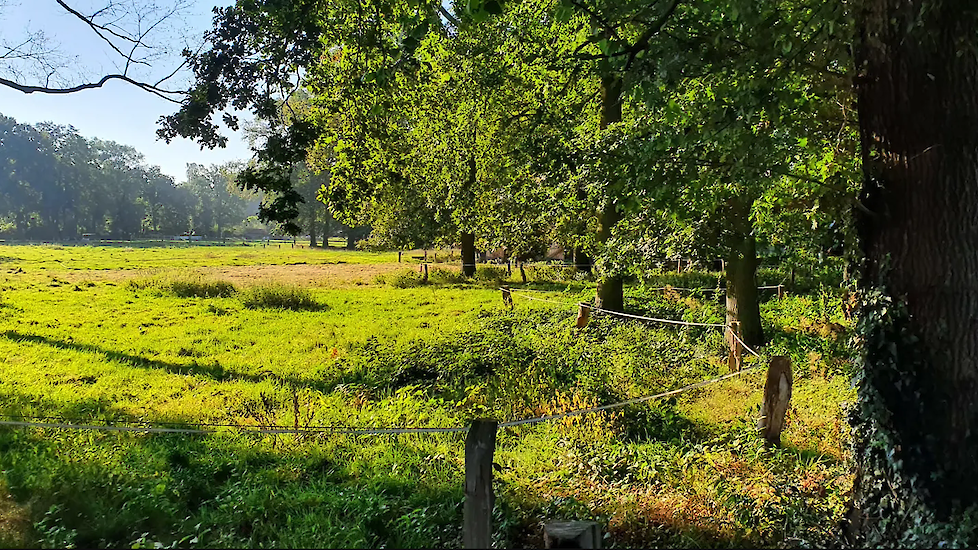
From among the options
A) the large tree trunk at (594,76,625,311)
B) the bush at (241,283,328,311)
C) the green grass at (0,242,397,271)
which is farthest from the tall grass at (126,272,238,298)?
the large tree trunk at (594,76,625,311)

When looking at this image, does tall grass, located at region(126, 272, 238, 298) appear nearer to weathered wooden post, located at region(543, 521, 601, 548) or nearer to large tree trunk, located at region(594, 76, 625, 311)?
large tree trunk, located at region(594, 76, 625, 311)

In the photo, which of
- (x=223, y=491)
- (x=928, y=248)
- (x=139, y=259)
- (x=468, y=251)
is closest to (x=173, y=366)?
(x=223, y=491)

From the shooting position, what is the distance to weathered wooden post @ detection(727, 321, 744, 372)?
30.3 ft

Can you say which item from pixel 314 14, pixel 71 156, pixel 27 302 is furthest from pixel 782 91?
pixel 71 156

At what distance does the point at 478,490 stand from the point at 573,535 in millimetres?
556

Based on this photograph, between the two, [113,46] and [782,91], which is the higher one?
[113,46]

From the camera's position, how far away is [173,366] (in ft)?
35.6

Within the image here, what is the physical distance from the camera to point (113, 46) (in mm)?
13656

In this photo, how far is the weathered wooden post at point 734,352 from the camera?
364 inches

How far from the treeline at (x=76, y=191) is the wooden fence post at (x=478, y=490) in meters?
90.1

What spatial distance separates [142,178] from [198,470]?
11397 centimetres

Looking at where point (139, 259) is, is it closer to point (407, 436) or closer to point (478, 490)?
point (407, 436)

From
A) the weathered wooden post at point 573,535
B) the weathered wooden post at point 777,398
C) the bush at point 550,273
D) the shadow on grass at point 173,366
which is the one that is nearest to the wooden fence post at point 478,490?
the weathered wooden post at point 573,535

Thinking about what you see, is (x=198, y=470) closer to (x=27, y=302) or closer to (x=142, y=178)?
(x=27, y=302)
